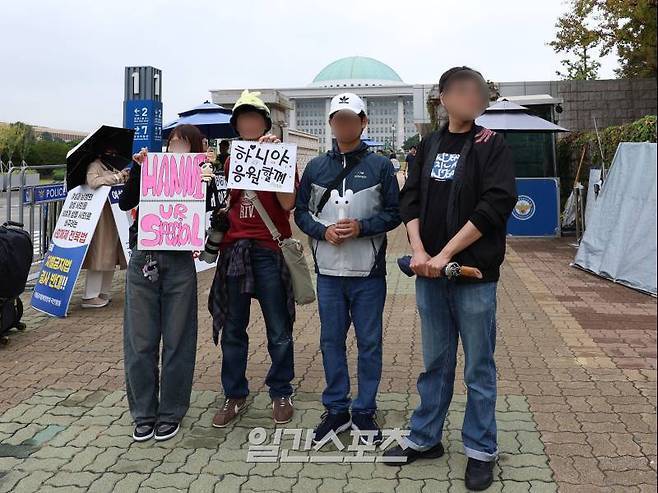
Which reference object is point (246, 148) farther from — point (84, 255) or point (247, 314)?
point (84, 255)

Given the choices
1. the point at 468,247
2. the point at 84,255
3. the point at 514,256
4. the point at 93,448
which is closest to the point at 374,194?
the point at 468,247

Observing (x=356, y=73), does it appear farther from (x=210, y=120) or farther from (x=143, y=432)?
(x=143, y=432)

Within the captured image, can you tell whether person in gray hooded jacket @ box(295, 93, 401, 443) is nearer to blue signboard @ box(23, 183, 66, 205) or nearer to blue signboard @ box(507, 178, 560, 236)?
blue signboard @ box(23, 183, 66, 205)

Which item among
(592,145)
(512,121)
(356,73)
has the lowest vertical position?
(592,145)

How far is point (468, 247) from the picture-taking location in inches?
121

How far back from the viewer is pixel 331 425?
3.70 meters

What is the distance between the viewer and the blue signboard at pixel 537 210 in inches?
498

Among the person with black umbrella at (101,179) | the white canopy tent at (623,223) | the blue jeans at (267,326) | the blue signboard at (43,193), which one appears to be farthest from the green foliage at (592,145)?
the blue signboard at (43,193)

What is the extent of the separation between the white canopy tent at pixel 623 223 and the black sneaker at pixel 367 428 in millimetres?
4954

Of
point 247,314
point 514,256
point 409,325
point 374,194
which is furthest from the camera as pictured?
point 514,256

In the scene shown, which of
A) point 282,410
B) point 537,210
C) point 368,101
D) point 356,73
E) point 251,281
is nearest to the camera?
point 251,281

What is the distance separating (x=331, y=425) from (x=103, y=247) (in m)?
4.37

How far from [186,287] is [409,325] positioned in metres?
3.19

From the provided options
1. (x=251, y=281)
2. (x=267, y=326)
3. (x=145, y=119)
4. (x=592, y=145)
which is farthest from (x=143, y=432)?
(x=592, y=145)
